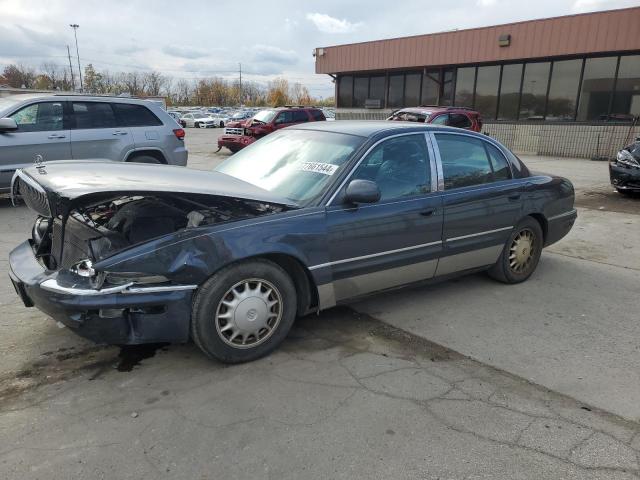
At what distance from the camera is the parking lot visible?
95.5 inches

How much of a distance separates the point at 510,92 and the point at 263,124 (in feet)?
37.5

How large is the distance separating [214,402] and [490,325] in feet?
7.80

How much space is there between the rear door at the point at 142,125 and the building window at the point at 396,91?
1911cm

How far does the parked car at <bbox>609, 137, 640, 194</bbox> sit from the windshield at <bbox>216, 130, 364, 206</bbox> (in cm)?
830

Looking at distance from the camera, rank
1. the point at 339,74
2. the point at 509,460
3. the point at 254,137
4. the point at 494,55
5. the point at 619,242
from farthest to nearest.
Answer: the point at 339,74 < the point at 494,55 < the point at 254,137 < the point at 619,242 < the point at 509,460

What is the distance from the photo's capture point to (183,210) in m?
3.35

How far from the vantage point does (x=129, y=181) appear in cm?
306

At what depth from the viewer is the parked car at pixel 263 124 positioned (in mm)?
16625

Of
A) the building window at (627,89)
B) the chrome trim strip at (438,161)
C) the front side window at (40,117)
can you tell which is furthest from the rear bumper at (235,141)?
the building window at (627,89)

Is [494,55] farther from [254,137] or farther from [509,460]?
[509,460]

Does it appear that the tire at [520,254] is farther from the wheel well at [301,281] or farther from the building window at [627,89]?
the building window at [627,89]

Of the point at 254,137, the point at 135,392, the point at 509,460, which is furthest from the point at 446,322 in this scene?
the point at 254,137

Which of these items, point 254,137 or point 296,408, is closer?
point 296,408

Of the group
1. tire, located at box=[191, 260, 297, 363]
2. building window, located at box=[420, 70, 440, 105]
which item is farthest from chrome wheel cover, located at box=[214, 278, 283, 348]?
building window, located at box=[420, 70, 440, 105]
